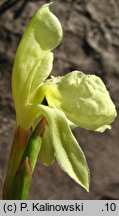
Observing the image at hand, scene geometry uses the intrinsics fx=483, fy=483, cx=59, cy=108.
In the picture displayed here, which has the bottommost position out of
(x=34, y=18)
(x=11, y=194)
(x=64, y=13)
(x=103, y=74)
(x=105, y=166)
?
(x=105, y=166)

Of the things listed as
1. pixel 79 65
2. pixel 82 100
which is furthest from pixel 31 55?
pixel 79 65

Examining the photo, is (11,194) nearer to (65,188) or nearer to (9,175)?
(9,175)

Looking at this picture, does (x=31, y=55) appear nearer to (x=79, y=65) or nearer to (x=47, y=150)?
(x=47, y=150)

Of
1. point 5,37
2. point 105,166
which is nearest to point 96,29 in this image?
point 5,37

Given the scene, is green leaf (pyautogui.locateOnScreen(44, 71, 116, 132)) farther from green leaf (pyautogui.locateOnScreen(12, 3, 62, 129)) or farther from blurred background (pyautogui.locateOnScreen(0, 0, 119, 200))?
blurred background (pyautogui.locateOnScreen(0, 0, 119, 200))

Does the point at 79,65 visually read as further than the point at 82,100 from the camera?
Yes
